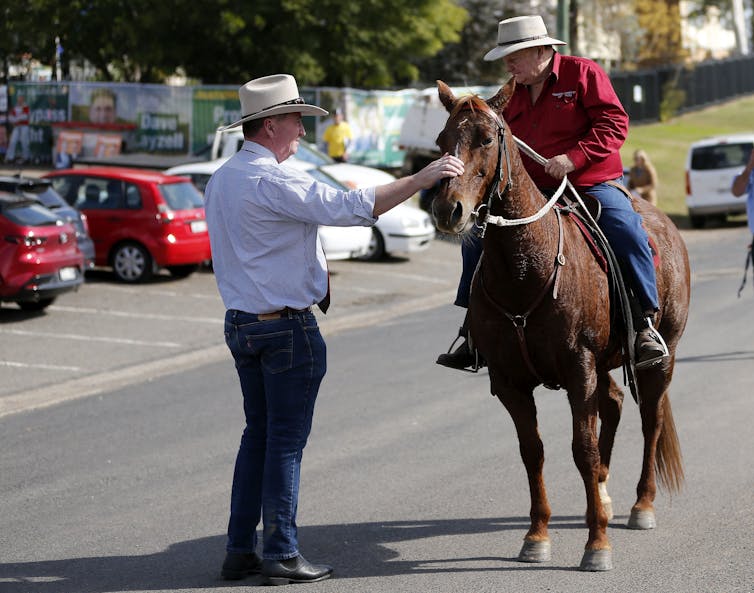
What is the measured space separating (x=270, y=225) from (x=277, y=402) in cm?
84

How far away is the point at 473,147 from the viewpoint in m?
5.53

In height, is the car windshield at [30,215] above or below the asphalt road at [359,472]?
above

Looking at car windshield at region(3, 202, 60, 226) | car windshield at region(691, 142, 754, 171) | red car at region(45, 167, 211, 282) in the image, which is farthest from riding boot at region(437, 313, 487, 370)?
car windshield at region(691, 142, 754, 171)

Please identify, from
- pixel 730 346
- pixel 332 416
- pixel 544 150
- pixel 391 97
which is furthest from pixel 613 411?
pixel 391 97

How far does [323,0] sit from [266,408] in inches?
1235

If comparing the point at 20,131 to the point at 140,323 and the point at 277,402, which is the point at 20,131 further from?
the point at 277,402

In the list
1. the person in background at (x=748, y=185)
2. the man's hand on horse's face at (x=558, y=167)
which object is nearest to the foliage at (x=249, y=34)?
the person in background at (x=748, y=185)

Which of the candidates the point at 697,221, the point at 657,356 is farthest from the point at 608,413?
the point at 697,221

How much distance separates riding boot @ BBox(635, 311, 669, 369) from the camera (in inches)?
269

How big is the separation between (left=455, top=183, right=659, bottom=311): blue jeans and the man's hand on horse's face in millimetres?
585

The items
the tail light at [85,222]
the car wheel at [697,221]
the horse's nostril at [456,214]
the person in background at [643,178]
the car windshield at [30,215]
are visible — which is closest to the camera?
the horse's nostril at [456,214]

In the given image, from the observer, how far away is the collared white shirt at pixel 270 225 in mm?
5750

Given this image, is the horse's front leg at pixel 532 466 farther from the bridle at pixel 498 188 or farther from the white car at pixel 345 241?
the white car at pixel 345 241

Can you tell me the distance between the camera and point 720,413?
402 inches
